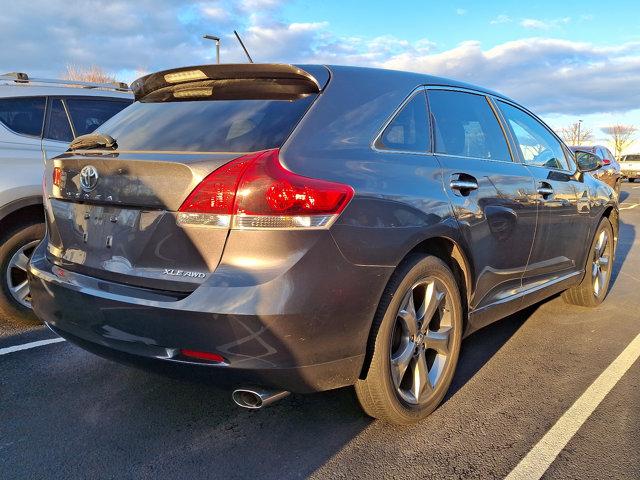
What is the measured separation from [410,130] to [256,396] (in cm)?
150

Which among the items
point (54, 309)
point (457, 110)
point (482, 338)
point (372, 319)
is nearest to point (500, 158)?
point (457, 110)

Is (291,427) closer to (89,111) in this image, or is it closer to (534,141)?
(534,141)

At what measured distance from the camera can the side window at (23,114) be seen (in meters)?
4.17

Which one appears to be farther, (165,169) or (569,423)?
(569,423)

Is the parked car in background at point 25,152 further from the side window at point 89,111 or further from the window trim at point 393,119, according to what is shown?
the window trim at point 393,119

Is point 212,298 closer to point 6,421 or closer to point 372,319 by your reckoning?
point 372,319

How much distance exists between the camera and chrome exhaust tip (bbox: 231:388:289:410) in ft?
7.29

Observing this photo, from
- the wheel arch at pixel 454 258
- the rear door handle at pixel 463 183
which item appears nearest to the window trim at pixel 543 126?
the rear door handle at pixel 463 183

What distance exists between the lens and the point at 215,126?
8.09ft

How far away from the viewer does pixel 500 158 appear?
11.5ft

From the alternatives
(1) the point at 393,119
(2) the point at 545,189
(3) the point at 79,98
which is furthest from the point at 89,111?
(2) the point at 545,189

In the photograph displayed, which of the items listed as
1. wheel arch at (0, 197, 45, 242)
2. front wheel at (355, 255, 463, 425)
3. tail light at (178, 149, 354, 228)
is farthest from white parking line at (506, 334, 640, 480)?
wheel arch at (0, 197, 45, 242)

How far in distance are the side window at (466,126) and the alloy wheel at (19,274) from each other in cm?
303

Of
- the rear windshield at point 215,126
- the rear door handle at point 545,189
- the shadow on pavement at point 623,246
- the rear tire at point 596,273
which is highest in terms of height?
the rear windshield at point 215,126
